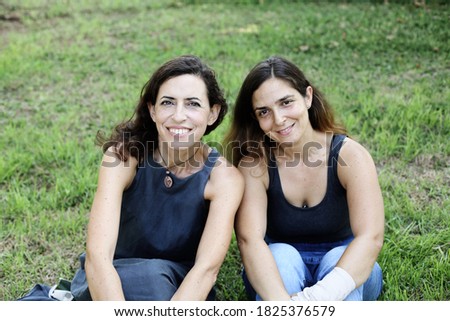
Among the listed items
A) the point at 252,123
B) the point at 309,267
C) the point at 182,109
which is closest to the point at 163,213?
the point at 182,109

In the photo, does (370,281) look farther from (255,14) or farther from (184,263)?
(255,14)

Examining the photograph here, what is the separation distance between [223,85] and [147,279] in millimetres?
3079

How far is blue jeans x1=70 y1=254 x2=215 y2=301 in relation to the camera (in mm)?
2297

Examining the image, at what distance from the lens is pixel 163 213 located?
2498 millimetres

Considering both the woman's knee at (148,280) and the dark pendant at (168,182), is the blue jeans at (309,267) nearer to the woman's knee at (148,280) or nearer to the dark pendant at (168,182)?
the woman's knee at (148,280)

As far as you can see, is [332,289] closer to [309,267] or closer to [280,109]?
[309,267]

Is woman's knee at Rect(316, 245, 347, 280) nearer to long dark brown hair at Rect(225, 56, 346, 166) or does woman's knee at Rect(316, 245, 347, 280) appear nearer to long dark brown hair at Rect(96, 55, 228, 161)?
long dark brown hair at Rect(225, 56, 346, 166)

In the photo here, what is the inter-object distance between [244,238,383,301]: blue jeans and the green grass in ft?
0.80

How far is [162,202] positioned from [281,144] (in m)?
0.65

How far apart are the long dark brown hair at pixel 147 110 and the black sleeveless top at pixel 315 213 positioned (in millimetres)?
464

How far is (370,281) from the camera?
2.51 m

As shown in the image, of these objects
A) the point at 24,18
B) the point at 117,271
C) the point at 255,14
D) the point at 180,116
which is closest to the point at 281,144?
the point at 180,116

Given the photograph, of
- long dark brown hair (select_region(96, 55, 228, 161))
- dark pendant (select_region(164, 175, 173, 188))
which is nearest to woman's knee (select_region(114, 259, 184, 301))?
dark pendant (select_region(164, 175, 173, 188))

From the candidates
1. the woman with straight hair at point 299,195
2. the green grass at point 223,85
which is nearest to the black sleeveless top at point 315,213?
the woman with straight hair at point 299,195
